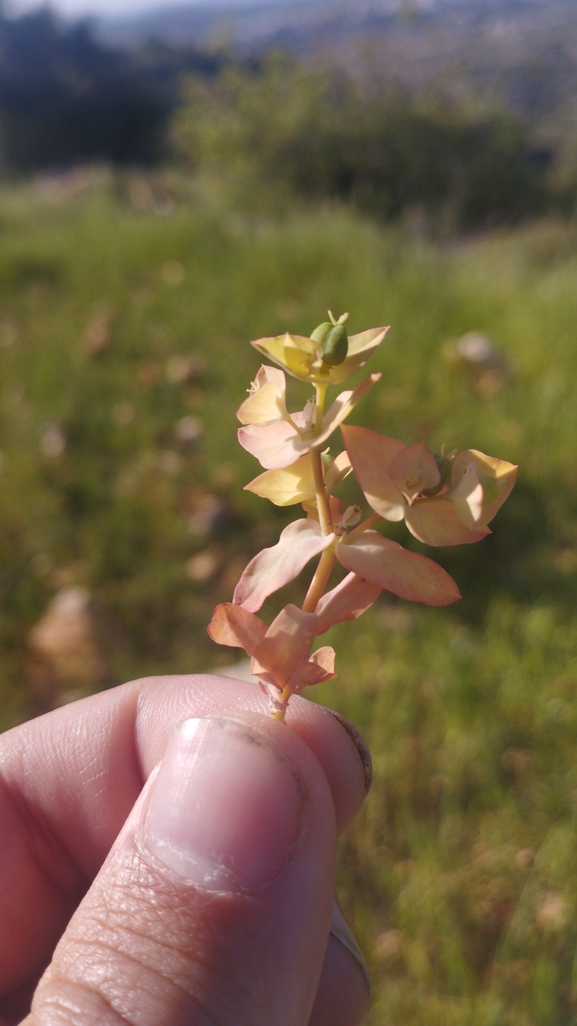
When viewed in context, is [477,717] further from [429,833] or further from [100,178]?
[100,178]

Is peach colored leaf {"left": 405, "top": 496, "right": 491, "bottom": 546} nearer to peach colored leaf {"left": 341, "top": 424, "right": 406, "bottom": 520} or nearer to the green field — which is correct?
peach colored leaf {"left": 341, "top": 424, "right": 406, "bottom": 520}

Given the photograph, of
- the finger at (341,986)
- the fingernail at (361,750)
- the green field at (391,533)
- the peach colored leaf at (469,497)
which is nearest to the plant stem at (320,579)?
the peach colored leaf at (469,497)

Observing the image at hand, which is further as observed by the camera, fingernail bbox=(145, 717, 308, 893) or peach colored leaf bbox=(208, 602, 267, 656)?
fingernail bbox=(145, 717, 308, 893)

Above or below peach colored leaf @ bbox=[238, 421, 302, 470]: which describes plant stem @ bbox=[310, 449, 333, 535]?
below

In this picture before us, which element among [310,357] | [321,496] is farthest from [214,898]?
[310,357]

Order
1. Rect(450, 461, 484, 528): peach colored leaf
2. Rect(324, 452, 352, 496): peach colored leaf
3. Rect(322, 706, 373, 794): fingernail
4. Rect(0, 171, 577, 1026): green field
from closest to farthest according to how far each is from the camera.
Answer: Rect(450, 461, 484, 528): peach colored leaf
Rect(324, 452, 352, 496): peach colored leaf
Rect(322, 706, 373, 794): fingernail
Rect(0, 171, 577, 1026): green field

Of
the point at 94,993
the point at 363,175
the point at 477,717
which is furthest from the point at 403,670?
the point at 363,175

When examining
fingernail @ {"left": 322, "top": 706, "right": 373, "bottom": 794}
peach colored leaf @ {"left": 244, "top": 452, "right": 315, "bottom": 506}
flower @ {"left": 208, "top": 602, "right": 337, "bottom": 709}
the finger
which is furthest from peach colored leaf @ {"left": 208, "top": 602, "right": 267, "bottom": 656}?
the finger
